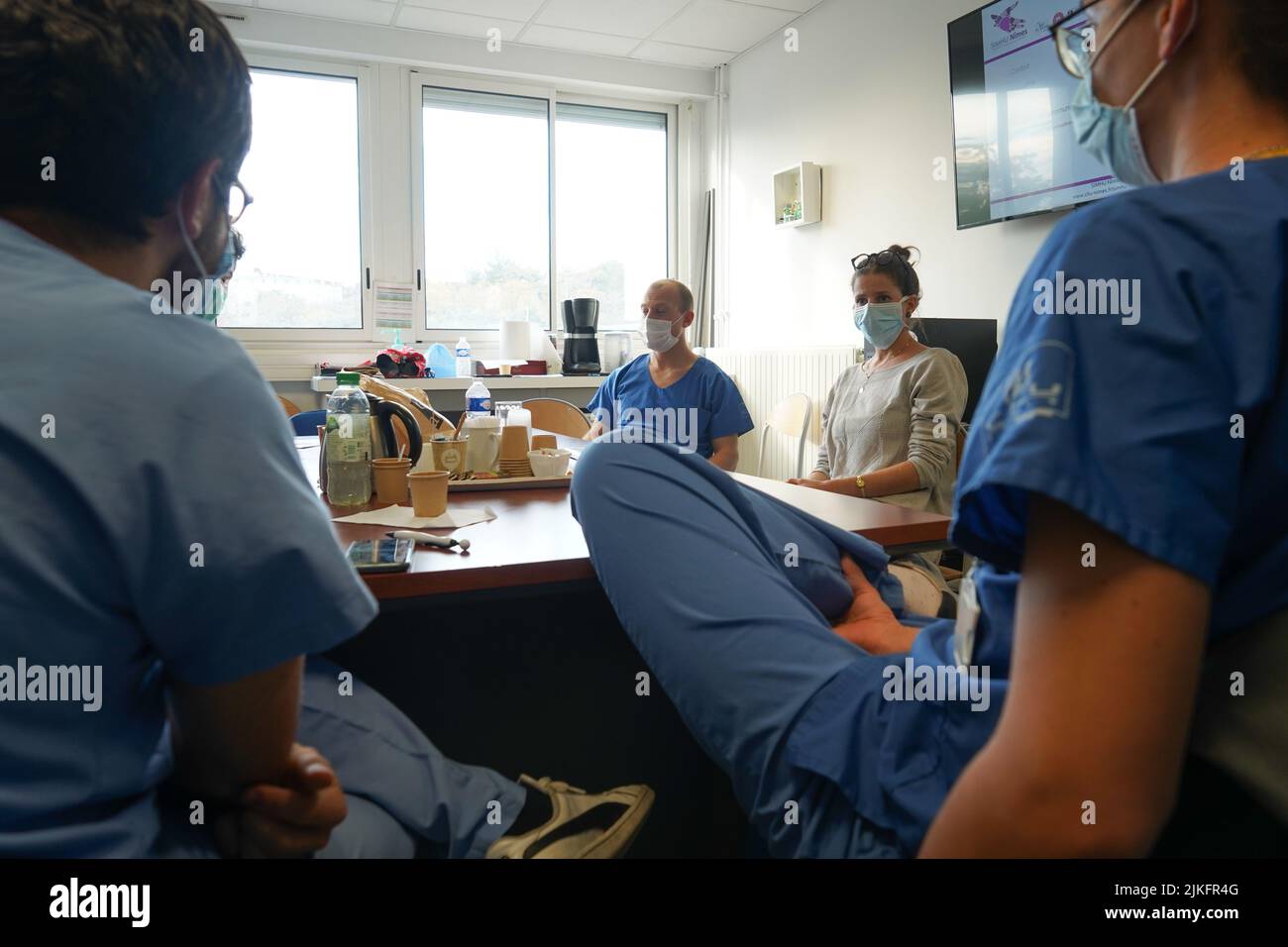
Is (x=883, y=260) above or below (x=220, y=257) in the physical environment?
above

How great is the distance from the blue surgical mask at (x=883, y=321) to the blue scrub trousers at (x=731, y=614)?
156 centimetres

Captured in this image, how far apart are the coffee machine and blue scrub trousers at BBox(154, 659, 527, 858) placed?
4.23m

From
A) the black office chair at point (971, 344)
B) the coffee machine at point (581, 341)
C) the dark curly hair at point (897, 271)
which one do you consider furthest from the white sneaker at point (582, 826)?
the coffee machine at point (581, 341)

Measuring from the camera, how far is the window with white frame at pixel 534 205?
16.9 ft

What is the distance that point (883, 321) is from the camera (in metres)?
2.61

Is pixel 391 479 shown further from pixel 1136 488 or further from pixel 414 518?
pixel 1136 488

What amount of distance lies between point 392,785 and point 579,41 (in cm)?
494

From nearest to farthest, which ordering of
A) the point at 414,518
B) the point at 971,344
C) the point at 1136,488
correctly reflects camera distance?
1. the point at 1136,488
2. the point at 414,518
3. the point at 971,344

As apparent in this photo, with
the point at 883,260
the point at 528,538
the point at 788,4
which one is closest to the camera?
the point at 528,538

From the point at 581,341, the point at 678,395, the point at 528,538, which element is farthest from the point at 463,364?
the point at 528,538

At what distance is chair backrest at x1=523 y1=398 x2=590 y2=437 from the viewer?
145 inches

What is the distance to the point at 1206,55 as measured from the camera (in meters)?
0.66

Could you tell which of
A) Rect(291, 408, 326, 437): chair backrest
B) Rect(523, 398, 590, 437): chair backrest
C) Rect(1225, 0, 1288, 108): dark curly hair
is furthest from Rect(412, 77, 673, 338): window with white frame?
Rect(1225, 0, 1288, 108): dark curly hair

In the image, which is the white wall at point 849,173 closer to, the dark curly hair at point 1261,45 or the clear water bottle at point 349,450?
the clear water bottle at point 349,450
